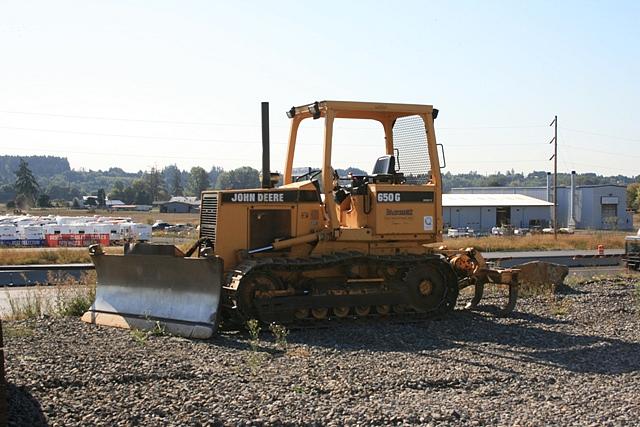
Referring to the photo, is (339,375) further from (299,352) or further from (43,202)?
(43,202)

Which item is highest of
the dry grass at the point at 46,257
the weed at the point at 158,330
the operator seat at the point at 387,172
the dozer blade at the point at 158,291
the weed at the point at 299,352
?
the operator seat at the point at 387,172

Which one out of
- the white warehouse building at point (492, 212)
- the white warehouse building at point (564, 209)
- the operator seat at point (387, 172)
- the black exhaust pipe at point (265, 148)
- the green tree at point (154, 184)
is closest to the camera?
the black exhaust pipe at point (265, 148)

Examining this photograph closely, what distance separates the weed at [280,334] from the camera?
35.4ft

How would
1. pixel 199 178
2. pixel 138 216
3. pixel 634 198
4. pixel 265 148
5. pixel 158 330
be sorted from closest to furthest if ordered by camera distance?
1. pixel 158 330
2. pixel 265 148
3. pixel 138 216
4. pixel 634 198
5. pixel 199 178

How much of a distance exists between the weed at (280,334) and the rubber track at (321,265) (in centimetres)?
56

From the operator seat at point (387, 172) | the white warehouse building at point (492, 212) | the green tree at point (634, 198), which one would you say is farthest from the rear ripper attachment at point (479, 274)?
the green tree at point (634, 198)

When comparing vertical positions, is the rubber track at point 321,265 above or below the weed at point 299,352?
above

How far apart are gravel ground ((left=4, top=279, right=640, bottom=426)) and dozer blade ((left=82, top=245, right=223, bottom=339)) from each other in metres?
0.37

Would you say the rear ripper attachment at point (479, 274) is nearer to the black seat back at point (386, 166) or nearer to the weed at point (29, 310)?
the black seat back at point (386, 166)

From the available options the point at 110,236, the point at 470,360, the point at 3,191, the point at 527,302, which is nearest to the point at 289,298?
the point at 470,360

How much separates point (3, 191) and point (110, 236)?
449ft

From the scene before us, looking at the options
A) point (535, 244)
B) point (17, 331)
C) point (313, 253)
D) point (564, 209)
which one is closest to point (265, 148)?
point (313, 253)

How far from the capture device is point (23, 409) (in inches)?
282

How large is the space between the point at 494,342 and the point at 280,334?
9.81ft
